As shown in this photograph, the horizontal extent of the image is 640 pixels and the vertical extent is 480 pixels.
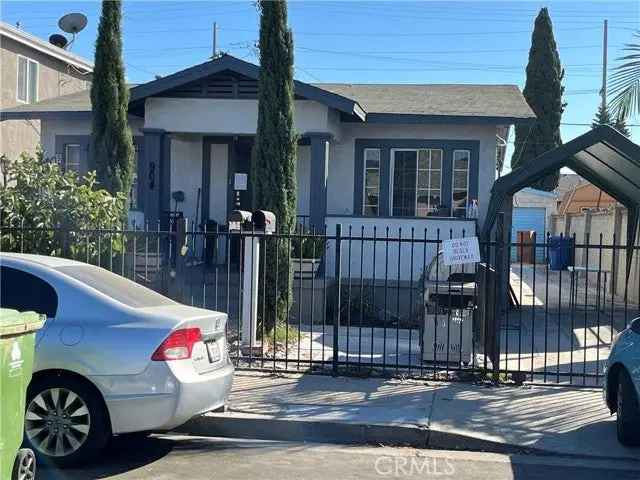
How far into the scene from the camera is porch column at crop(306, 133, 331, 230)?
47.4 ft

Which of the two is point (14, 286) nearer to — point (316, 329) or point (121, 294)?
point (121, 294)

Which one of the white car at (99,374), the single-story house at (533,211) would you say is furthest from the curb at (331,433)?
the single-story house at (533,211)

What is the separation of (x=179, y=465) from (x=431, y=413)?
257cm

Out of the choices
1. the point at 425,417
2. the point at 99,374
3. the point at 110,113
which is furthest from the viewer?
the point at 110,113

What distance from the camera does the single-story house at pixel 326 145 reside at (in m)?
14.7

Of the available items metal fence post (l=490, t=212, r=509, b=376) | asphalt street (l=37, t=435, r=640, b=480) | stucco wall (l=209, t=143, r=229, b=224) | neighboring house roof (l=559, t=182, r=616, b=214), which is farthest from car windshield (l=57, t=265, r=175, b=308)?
neighboring house roof (l=559, t=182, r=616, b=214)

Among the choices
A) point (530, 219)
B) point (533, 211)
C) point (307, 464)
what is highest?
point (533, 211)

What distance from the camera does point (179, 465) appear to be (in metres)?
5.95

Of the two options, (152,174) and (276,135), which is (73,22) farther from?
(276,135)

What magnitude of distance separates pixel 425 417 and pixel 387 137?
9.47 meters

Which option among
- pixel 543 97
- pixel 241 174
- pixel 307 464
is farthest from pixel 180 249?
pixel 543 97

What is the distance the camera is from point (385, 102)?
53.6 ft

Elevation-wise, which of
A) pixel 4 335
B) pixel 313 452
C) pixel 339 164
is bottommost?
pixel 313 452

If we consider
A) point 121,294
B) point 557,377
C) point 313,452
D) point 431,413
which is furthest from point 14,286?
point 557,377
